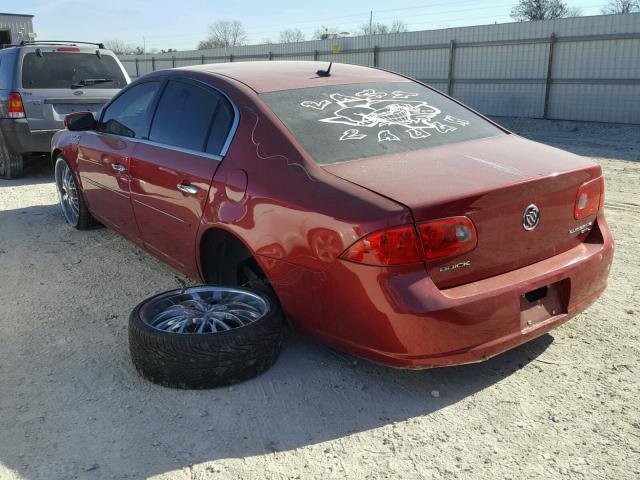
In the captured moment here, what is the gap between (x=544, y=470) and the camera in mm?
2408

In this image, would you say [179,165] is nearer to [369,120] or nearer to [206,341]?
[369,120]

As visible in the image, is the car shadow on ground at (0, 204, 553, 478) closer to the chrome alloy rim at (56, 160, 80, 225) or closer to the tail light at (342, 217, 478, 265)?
the tail light at (342, 217, 478, 265)

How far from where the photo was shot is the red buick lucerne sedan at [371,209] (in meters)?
2.66

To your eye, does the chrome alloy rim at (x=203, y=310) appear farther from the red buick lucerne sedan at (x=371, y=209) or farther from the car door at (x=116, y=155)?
the car door at (x=116, y=155)

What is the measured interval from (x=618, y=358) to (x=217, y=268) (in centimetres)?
237

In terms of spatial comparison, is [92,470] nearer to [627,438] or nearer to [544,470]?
[544,470]

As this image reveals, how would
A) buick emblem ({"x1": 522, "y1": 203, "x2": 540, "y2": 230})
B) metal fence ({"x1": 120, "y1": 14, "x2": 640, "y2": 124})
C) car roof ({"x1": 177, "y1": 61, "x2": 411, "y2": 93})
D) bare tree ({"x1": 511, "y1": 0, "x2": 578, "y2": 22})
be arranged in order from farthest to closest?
bare tree ({"x1": 511, "y1": 0, "x2": 578, "y2": 22}) < metal fence ({"x1": 120, "y1": 14, "x2": 640, "y2": 124}) < car roof ({"x1": 177, "y1": 61, "x2": 411, "y2": 93}) < buick emblem ({"x1": 522, "y1": 203, "x2": 540, "y2": 230})

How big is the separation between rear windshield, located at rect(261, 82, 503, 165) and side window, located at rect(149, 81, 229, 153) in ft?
1.40

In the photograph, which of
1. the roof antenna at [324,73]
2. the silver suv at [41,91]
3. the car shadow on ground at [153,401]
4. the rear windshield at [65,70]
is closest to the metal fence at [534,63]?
the rear windshield at [65,70]

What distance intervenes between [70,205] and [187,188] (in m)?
2.98

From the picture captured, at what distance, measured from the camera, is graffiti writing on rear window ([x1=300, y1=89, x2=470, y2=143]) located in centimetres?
345

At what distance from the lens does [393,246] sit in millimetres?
2613

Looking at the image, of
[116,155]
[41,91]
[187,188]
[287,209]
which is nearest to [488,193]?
[287,209]

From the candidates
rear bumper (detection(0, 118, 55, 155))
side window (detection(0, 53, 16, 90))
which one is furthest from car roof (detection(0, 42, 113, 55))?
rear bumper (detection(0, 118, 55, 155))
